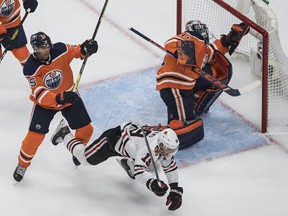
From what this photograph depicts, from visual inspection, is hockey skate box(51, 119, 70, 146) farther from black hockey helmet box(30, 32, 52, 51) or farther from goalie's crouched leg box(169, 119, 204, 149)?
goalie's crouched leg box(169, 119, 204, 149)

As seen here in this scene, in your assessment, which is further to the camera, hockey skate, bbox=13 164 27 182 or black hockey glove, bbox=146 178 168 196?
hockey skate, bbox=13 164 27 182

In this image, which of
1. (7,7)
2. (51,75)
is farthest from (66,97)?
(7,7)

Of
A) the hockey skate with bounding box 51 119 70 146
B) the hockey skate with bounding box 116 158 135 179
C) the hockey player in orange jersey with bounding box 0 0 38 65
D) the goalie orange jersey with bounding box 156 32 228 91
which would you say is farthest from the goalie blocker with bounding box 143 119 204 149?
the hockey player in orange jersey with bounding box 0 0 38 65

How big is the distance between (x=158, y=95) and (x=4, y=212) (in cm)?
159

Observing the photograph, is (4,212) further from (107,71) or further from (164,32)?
(164,32)

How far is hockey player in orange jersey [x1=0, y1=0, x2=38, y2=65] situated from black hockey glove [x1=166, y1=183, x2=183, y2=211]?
1804 millimetres

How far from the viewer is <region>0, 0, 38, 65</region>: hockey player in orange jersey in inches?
219

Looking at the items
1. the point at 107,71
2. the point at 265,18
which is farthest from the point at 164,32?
the point at 265,18

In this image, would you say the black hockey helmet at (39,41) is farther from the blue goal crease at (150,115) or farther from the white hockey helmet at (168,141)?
the white hockey helmet at (168,141)

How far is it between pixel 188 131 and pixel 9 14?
1.56 metres

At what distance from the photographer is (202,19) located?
19.6 ft

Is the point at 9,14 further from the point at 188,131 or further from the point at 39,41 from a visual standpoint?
the point at 188,131

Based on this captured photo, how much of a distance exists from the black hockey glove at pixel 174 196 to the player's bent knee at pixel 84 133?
73 cm

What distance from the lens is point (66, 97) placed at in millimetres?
4531
